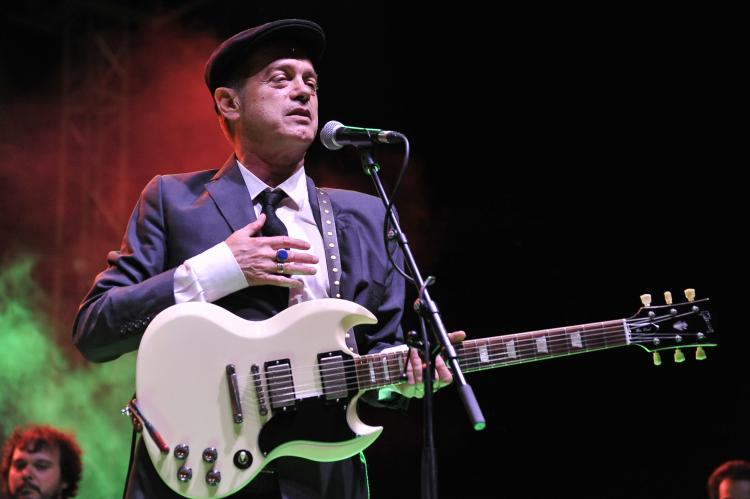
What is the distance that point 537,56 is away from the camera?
495 cm

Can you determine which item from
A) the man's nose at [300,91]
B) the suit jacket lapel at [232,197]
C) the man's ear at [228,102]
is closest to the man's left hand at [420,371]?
the suit jacket lapel at [232,197]

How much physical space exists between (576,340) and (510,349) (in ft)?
0.78

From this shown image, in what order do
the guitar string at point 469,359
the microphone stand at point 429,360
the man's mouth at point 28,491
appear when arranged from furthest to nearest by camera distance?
1. the man's mouth at point 28,491
2. the guitar string at point 469,359
3. the microphone stand at point 429,360

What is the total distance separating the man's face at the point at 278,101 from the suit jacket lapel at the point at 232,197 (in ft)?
0.57

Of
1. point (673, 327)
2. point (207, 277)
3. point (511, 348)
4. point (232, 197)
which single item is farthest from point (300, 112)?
point (673, 327)

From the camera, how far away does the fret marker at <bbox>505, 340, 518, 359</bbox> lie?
2613mm

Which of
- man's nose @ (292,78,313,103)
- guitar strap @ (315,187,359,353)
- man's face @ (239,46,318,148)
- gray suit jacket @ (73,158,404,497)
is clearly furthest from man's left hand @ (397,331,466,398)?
man's nose @ (292,78,313,103)

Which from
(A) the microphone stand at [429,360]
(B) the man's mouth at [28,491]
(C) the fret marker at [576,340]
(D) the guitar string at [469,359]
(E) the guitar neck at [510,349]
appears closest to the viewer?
(A) the microphone stand at [429,360]

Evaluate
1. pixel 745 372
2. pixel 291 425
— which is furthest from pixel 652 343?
pixel 745 372

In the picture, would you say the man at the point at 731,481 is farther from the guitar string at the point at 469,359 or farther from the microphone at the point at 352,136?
the microphone at the point at 352,136

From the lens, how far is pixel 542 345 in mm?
2633

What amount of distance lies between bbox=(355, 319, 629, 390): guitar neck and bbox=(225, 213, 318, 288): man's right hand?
0.34m

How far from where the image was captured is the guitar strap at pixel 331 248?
8.95ft

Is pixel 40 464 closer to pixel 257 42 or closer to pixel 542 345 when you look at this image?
pixel 257 42
